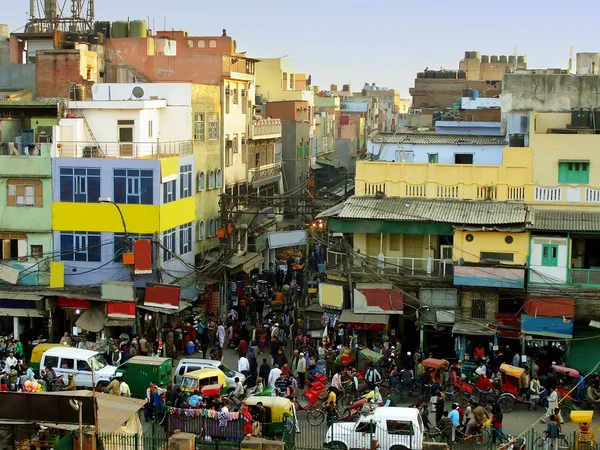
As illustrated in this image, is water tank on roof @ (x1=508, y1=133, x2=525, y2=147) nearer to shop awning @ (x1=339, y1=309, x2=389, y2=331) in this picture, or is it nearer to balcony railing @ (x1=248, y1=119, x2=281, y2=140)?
shop awning @ (x1=339, y1=309, x2=389, y2=331)

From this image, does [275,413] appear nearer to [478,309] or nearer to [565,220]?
[478,309]

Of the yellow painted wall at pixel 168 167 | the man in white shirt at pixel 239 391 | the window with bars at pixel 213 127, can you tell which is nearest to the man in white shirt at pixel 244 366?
the man in white shirt at pixel 239 391

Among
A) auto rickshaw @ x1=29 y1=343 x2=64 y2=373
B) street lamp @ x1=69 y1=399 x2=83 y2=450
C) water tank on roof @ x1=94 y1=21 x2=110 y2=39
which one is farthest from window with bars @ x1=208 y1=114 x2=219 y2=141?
street lamp @ x1=69 y1=399 x2=83 y2=450

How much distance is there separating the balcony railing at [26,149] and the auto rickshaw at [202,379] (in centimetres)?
1303

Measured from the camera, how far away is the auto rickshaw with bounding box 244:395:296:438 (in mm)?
29625

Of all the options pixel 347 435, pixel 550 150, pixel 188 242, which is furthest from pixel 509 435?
pixel 188 242

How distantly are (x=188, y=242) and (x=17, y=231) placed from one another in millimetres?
7221

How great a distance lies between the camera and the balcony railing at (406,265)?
38.9 m

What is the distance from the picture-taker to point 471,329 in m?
37.4

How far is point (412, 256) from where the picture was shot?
40344 mm

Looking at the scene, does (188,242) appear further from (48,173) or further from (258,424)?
(258,424)

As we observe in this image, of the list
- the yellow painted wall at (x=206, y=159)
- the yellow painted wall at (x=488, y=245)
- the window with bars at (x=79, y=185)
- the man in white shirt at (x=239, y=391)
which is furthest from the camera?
the yellow painted wall at (x=206, y=159)

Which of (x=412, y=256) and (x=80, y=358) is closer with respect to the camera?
(x=80, y=358)

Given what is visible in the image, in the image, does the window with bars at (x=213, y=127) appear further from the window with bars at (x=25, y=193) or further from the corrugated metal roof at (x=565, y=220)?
the corrugated metal roof at (x=565, y=220)
